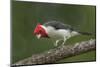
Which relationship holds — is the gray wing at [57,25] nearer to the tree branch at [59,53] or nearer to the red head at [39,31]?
the red head at [39,31]

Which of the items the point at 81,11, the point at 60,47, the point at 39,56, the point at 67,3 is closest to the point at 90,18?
the point at 81,11

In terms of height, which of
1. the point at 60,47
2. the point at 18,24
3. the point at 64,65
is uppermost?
the point at 18,24

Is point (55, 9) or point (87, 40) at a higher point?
point (55, 9)

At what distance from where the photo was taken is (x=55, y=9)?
2396 mm

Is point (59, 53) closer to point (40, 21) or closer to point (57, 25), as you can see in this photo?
point (57, 25)

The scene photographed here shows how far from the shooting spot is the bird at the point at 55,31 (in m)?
2.32

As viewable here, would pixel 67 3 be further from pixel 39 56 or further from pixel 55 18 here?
pixel 39 56

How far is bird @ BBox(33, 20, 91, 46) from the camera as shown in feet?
7.62

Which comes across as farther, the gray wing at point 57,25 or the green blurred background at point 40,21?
the gray wing at point 57,25

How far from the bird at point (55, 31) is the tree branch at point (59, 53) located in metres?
0.10

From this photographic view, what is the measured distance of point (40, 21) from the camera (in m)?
2.32

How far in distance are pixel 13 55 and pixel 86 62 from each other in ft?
3.16

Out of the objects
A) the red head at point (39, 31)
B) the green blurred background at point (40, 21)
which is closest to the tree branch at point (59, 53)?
the green blurred background at point (40, 21)

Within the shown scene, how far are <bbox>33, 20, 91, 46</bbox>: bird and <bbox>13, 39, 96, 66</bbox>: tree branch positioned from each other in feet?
0.32
